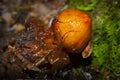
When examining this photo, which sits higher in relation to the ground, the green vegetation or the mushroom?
the mushroom

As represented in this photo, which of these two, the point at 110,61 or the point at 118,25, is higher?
the point at 118,25

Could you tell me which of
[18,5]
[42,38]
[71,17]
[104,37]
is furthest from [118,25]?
[18,5]

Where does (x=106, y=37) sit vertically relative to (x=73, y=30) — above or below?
below

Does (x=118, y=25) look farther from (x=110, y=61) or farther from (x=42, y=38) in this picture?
(x=42, y=38)

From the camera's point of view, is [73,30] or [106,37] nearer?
[73,30]

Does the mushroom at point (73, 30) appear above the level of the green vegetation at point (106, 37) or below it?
above
